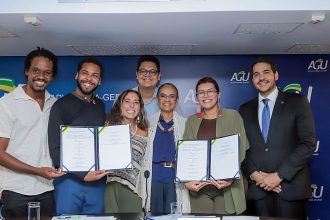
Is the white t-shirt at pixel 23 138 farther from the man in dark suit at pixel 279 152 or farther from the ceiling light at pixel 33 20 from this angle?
the man in dark suit at pixel 279 152

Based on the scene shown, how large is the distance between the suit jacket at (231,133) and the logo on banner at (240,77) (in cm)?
143

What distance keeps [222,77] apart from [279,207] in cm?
183

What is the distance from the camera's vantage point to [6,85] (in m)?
4.55

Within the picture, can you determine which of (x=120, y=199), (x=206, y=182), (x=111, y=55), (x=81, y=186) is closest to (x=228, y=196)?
(x=206, y=182)

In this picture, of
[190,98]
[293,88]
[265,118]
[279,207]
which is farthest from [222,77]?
[279,207]

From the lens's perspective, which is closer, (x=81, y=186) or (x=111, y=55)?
(x=81, y=186)

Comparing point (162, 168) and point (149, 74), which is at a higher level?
point (149, 74)

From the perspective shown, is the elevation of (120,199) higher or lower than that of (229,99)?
lower

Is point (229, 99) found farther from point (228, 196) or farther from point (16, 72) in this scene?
point (16, 72)

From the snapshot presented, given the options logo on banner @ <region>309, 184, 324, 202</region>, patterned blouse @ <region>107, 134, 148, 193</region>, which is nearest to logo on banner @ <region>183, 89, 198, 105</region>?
patterned blouse @ <region>107, 134, 148, 193</region>

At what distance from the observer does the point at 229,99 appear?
4.49 metres

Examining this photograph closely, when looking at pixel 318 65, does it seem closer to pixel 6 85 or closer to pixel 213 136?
pixel 213 136

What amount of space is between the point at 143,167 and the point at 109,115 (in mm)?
498

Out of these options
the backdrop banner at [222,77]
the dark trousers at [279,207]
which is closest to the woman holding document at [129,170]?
the dark trousers at [279,207]
